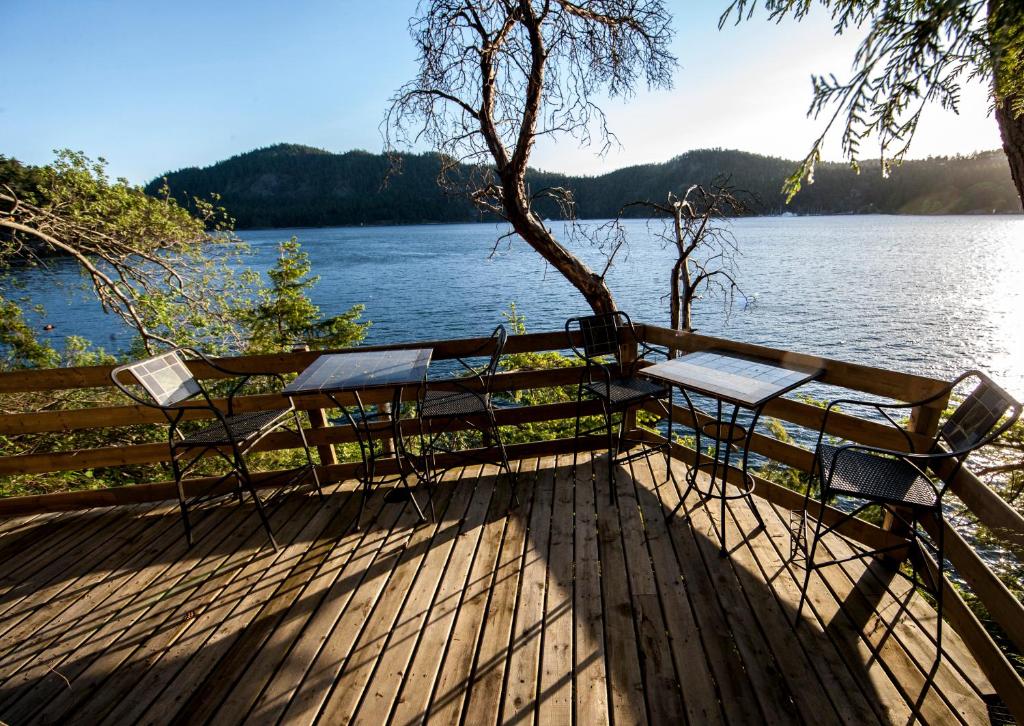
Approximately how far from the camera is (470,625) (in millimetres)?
1838

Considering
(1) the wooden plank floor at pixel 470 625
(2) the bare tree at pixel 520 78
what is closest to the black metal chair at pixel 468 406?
(1) the wooden plank floor at pixel 470 625

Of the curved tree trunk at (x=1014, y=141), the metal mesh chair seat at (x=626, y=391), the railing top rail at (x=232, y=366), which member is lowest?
the metal mesh chair seat at (x=626, y=391)

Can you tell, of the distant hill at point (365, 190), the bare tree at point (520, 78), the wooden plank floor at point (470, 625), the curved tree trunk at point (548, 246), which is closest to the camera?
the wooden plank floor at point (470, 625)

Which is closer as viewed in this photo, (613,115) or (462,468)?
(462,468)

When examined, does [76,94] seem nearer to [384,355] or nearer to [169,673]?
[384,355]

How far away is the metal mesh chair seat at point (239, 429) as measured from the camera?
7.70 ft

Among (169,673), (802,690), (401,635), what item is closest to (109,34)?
(169,673)

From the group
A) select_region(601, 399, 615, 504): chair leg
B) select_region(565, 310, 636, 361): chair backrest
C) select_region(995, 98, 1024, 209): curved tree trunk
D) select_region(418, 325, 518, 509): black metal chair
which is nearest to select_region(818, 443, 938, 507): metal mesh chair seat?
select_region(601, 399, 615, 504): chair leg

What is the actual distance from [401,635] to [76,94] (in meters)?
8.84

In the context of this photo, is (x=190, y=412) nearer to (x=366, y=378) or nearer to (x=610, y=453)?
(x=366, y=378)

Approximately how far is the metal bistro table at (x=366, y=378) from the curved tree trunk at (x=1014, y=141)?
11.0 ft

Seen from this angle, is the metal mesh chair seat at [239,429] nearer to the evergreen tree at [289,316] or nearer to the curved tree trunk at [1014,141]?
the curved tree trunk at [1014,141]

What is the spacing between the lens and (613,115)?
4449 millimetres

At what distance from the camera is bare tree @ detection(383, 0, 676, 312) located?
12.9 feet
